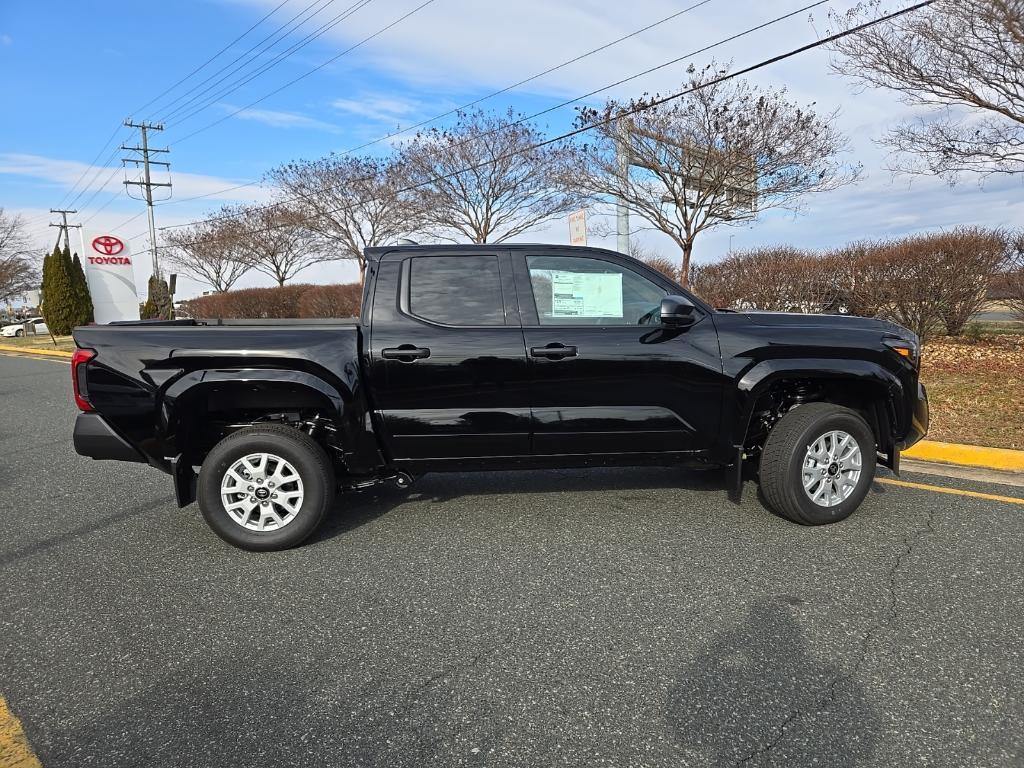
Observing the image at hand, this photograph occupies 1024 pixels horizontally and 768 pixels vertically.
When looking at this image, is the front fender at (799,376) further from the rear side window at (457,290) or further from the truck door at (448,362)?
the rear side window at (457,290)

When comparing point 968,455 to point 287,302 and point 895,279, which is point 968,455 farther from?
point 287,302

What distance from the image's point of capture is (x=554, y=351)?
12.6ft

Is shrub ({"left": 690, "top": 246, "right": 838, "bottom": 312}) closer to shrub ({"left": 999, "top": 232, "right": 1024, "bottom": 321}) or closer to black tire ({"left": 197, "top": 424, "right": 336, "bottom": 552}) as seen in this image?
shrub ({"left": 999, "top": 232, "right": 1024, "bottom": 321})

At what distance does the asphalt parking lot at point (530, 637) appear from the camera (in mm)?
2170

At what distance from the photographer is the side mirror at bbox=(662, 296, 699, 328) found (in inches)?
146

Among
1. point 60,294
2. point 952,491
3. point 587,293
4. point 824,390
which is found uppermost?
point 60,294

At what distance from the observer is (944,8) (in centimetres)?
868

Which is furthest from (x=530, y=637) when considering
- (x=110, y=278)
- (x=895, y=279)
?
(x=110, y=278)

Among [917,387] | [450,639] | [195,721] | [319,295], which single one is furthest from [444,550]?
[319,295]

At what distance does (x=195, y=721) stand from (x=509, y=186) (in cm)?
2116

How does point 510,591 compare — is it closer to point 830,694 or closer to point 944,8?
point 830,694

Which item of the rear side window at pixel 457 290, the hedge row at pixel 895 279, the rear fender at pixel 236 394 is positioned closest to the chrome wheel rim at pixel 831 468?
the rear side window at pixel 457 290

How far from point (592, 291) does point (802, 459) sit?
1675 millimetres

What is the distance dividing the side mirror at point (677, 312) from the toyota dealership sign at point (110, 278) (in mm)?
30070
